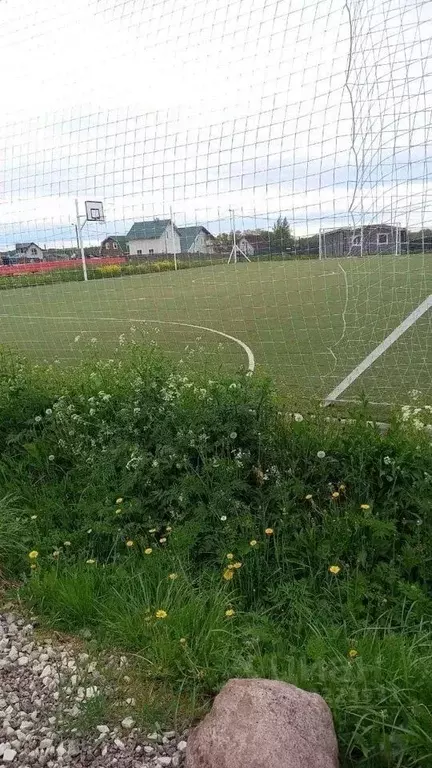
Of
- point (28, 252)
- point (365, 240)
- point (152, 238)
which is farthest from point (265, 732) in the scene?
point (28, 252)

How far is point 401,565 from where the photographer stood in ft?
9.88

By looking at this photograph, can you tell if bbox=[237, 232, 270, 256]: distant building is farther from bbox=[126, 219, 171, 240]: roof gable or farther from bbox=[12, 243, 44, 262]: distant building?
bbox=[12, 243, 44, 262]: distant building

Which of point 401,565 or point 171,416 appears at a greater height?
point 171,416

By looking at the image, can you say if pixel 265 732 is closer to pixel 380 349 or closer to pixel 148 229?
pixel 148 229

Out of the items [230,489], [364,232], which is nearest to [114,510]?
[230,489]

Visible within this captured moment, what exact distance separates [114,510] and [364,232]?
216 centimetres

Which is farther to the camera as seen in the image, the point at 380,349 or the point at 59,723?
the point at 380,349

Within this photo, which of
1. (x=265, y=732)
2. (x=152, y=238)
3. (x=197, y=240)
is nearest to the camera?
(x=265, y=732)

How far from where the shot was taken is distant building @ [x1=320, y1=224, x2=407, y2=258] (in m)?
3.87

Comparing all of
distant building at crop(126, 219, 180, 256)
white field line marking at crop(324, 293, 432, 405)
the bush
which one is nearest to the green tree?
distant building at crop(126, 219, 180, 256)

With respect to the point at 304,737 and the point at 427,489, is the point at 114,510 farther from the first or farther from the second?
the point at 304,737

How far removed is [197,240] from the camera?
4.55 metres

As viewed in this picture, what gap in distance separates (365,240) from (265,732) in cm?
293

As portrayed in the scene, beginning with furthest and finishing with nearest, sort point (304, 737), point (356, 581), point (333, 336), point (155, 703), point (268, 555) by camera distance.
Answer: point (333, 336) → point (268, 555) → point (356, 581) → point (155, 703) → point (304, 737)
